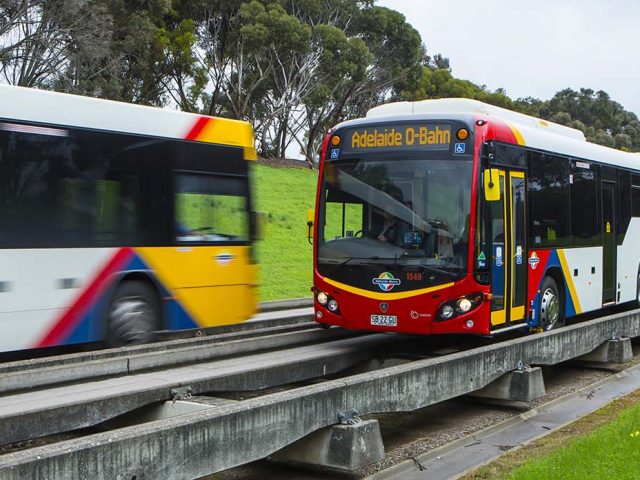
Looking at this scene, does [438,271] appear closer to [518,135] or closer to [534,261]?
[534,261]

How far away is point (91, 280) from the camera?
11.0 m

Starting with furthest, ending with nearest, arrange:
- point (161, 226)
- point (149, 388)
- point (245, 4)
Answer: point (245, 4)
point (161, 226)
point (149, 388)

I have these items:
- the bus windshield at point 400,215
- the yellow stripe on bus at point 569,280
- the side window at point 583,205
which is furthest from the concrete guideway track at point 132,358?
the side window at point 583,205

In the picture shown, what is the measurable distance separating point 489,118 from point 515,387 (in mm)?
3624

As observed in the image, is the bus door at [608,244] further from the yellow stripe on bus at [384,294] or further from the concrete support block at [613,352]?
the yellow stripe on bus at [384,294]

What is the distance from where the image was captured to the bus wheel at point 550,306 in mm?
12773

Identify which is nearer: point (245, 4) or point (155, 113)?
point (155, 113)

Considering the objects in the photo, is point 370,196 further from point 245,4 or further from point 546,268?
point 245,4

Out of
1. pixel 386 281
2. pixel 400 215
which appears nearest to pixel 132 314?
pixel 386 281

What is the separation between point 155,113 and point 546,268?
618 cm

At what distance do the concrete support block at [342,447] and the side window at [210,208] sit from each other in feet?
19.4

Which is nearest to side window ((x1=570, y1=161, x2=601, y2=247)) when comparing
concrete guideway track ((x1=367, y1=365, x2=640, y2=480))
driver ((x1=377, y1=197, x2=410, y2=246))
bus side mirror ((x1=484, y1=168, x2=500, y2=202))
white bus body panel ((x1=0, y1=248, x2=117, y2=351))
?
concrete guideway track ((x1=367, y1=365, x2=640, y2=480))

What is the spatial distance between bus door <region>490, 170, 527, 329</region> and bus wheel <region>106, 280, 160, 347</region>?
469cm

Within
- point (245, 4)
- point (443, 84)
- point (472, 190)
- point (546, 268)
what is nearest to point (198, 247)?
point (472, 190)
